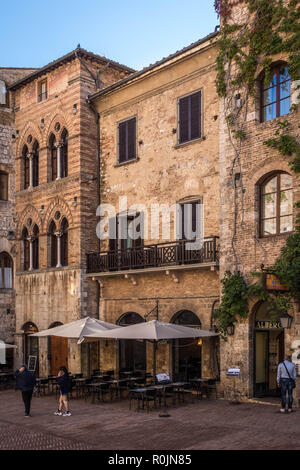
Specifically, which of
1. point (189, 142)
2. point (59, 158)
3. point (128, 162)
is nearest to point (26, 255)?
point (59, 158)

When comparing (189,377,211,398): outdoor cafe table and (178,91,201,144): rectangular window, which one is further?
(178,91,201,144): rectangular window

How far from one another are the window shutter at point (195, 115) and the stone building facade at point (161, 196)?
5.9 inches

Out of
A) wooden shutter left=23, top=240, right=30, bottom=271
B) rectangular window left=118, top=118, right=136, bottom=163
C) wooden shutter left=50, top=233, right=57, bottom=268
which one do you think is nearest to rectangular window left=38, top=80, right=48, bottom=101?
rectangular window left=118, top=118, right=136, bottom=163

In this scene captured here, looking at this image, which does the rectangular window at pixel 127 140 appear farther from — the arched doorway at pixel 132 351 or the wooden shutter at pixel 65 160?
the arched doorway at pixel 132 351

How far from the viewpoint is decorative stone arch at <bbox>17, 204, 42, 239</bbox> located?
2484 centimetres

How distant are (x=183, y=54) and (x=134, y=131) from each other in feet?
12.4

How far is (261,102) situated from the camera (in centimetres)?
1677

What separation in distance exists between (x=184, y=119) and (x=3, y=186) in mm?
10942

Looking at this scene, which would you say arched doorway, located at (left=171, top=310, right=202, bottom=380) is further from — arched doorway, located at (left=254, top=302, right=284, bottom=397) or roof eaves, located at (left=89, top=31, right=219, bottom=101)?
roof eaves, located at (left=89, top=31, right=219, bottom=101)

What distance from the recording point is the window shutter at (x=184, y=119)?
1958 cm

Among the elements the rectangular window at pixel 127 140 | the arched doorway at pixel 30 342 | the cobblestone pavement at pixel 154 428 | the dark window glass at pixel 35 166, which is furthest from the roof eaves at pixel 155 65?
the cobblestone pavement at pixel 154 428

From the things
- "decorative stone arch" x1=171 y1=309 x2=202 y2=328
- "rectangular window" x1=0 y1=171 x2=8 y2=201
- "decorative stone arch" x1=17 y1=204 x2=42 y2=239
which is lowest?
"decorative stone arch" x1=171 y1=309 x2=202 y2=328

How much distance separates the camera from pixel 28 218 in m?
25.5

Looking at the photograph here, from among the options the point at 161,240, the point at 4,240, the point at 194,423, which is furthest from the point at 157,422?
the point at 4,240
